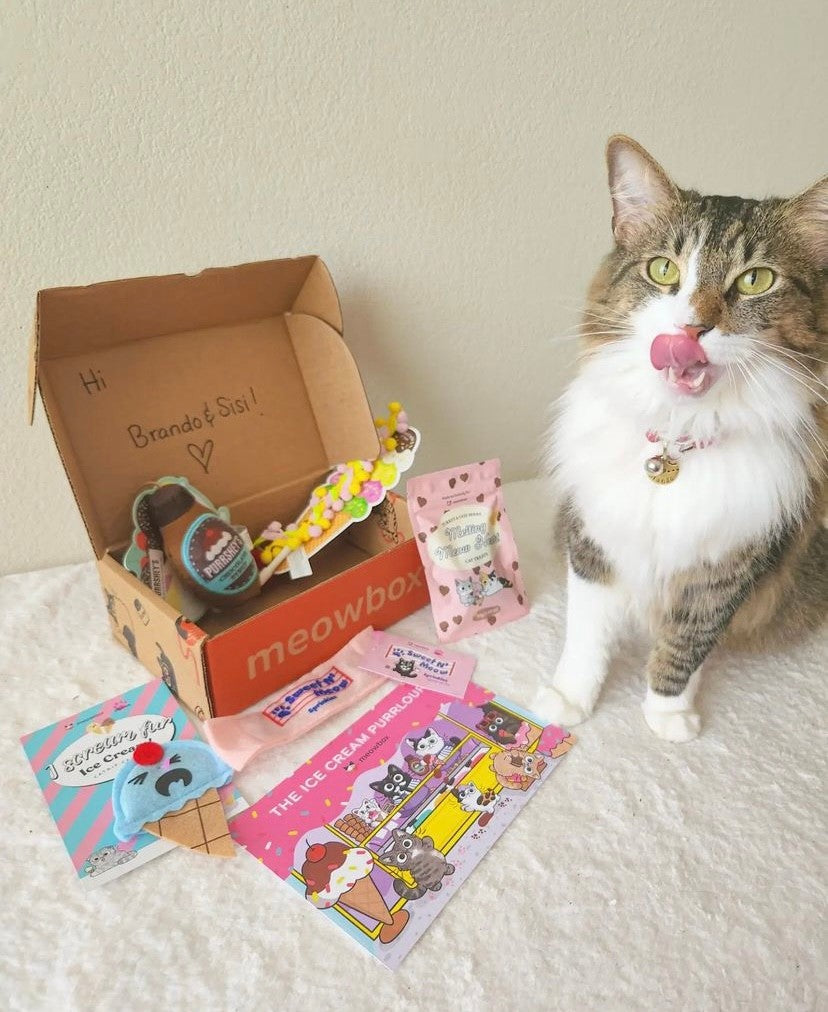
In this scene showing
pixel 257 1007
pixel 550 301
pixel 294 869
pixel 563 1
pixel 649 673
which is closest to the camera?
pixel 257 1007

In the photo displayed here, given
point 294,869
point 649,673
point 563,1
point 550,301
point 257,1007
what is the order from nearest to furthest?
point 257,1007
point 294,869
point 649,673
point 563,1
point 550,301

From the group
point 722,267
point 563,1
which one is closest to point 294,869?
point 722,267

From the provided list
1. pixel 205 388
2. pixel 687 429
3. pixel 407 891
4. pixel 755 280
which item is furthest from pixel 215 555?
pixel 755 280

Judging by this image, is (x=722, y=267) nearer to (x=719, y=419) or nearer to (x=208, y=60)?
(x=719, y=419)

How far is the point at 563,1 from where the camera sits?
1.03 m

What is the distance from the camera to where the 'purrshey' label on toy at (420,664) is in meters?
0.91

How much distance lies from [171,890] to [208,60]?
0.99m

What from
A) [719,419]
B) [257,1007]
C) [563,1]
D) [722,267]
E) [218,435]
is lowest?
[257,1007]

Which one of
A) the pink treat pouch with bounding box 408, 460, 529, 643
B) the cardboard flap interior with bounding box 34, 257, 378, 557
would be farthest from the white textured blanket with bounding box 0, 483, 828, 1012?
the cardboard flap interior with bounding box 34, 257, 378, 557

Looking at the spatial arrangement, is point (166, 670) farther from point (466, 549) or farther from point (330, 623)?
point (466, 549)

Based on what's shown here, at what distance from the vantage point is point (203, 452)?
3.41ft

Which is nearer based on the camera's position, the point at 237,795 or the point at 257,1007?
the point at 257,1007

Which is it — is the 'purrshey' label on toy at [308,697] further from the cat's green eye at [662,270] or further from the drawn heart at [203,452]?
the cat's green eye at [662,270]

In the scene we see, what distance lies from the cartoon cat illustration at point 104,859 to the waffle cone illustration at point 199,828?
3cm
